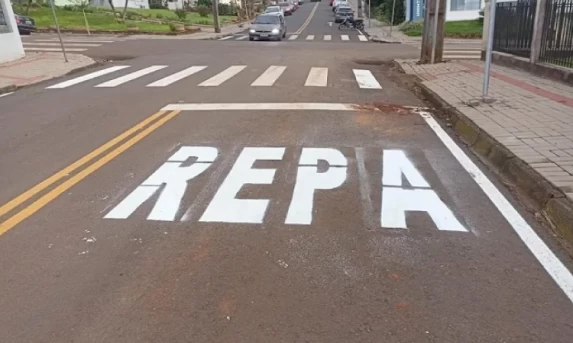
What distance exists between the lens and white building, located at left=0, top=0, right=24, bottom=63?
16.7 m

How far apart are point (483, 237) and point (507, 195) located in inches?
47.4

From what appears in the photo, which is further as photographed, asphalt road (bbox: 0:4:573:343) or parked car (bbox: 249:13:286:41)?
parked car (bbox: 249:13:286:41)

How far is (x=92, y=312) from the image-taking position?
130 inches

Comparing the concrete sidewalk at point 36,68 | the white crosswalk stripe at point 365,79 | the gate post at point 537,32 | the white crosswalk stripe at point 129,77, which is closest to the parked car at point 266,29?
the concrete sidewalk at point 36,68

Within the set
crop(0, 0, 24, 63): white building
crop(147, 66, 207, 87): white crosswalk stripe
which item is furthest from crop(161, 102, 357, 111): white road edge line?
crop(0, 0, 24, 63): white building

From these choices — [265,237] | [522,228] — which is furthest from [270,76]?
[522,228]

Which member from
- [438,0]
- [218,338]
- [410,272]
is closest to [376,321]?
[410,272]

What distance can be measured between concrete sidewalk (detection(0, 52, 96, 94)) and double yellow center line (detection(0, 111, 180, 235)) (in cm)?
618

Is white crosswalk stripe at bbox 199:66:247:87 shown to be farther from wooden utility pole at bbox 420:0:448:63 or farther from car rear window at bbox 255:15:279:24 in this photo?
car rear window at bbox 255:15:279:24

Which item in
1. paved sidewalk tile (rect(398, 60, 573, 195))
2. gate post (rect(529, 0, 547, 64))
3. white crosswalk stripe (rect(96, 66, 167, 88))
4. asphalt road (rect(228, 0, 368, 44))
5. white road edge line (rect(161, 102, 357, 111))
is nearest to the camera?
paved sidewalk tile (rect(398, 60, 573, 195))

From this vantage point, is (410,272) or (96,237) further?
(96,237)

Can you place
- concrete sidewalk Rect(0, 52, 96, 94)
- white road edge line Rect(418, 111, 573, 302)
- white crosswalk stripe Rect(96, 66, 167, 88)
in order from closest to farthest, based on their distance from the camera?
white road edge line Rect(418, 111, 573, 302) → white crosswalk stripe Rect(96, 66, 167, 88) → concrete sidewalk Rect(0, 52, 96, 94)

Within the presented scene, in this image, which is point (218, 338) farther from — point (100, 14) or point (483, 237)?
point (100, 14)

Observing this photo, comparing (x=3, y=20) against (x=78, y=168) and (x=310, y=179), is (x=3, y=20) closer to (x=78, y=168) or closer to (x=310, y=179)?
(x=78, y=168)
